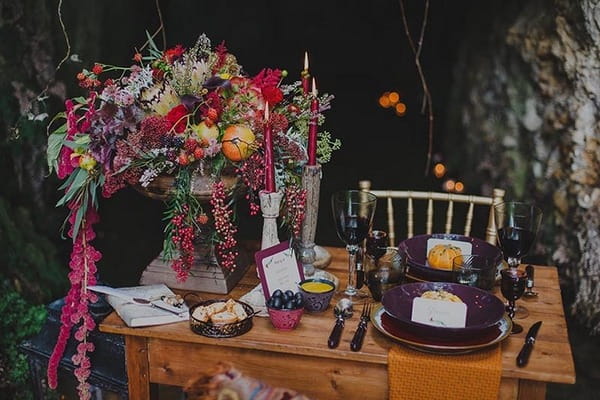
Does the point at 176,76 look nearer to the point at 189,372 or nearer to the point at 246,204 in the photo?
the point at 189,372

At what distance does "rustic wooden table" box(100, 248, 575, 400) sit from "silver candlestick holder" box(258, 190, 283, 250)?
0.19m

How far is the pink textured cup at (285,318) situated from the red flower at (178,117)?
474mm

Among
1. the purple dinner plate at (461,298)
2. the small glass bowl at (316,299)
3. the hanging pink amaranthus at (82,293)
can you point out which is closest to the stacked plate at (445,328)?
the purple dinner plate at (461,298)

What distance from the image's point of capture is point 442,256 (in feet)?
5.92

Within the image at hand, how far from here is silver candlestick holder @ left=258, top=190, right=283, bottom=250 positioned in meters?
1.65

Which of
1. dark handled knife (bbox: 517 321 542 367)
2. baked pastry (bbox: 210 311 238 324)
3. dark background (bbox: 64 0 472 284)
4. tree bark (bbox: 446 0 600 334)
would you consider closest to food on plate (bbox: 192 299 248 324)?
baked pastry (bbox: 210 311 238 324)

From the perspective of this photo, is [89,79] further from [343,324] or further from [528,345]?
[528,345]

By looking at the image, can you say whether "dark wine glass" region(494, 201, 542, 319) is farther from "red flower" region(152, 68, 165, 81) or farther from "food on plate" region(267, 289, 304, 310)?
"red flower" region(152, 68, 165, 81)

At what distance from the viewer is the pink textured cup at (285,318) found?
1.55m

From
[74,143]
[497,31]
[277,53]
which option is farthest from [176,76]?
[277,53]

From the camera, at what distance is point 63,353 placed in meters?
1.92

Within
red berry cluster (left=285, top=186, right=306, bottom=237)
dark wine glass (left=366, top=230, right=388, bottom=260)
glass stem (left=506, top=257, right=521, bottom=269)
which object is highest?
red berry cluster (left=285, top=186, right=306, bottom=237)

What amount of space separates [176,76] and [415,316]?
0.78m

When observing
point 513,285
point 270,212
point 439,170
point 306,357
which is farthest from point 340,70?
point 306,357
